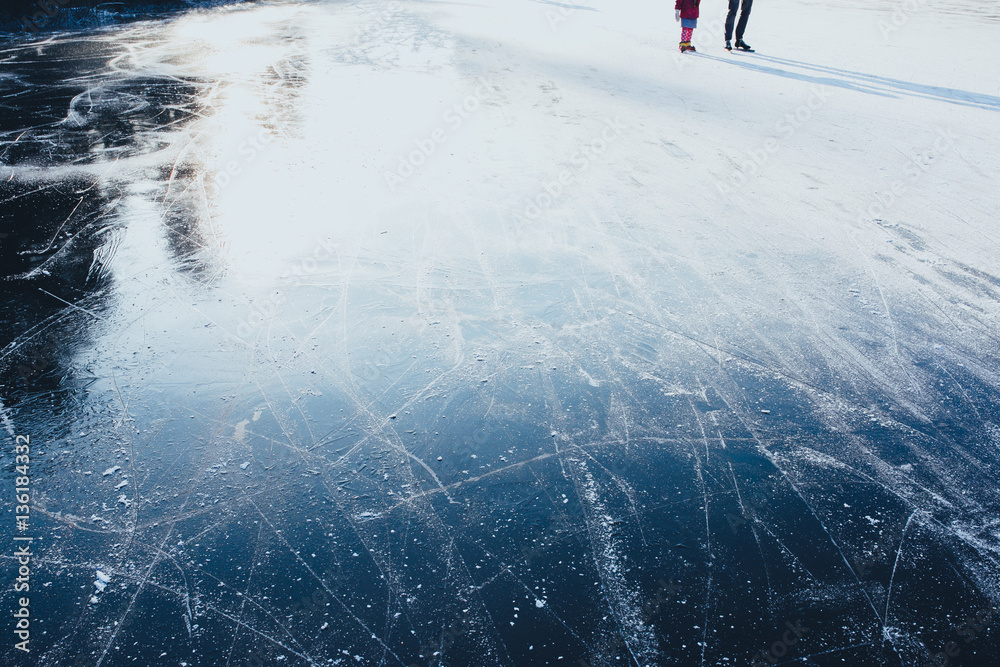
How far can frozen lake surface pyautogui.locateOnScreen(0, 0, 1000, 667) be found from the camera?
1.74 metres

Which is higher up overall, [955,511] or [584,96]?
[584,96]

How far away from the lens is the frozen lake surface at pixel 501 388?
174 cm

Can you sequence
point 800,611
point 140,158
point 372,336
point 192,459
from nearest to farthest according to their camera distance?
point 800,611 < point 192,459 < point 372,336 < point 140,158

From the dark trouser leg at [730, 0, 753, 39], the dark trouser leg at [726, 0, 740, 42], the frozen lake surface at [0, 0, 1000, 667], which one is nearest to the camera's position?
the frozen lake surface at [0, 0, 1000, 667]

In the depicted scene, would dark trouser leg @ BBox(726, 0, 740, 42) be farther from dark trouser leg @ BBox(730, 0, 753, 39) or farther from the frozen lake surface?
the frozen lake surface

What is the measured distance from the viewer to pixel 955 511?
207 centimetres

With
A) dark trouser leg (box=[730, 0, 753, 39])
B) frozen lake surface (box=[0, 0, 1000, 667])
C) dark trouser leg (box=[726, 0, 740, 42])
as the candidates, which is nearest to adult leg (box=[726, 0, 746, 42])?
dark trouser leg (box=[726, 0, 740, 42])

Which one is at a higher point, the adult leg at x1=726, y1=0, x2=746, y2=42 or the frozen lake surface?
the adult leg at x1=726, y1=0, x2=746, y2=42

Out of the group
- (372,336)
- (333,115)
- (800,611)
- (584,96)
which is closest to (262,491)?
(372,336)

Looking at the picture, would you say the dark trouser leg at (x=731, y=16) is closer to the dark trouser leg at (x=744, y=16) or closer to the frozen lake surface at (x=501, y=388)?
the dark trouser leg at (x=744, y=16)

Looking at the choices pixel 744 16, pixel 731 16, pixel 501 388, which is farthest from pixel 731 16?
pixel 501 388

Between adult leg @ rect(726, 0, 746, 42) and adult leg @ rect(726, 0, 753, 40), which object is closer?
adult leg @ rect(726, 0, 753, 40)

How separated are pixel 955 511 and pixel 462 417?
76.0 inches

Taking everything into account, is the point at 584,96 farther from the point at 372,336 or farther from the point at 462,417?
the point at 462,417
